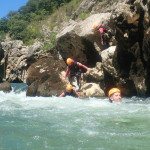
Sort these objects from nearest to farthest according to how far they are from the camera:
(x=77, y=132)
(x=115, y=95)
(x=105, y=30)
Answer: (x=77, y=132) → (x=115, y=95) → (x=105, y=30)

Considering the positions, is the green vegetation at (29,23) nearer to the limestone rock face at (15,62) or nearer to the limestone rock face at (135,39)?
the limestone rock face at (15,62)

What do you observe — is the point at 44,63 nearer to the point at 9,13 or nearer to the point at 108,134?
the point at 108,134

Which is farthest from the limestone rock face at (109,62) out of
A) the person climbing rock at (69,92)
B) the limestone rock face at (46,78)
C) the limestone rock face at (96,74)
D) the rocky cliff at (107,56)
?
the limestone rock face at (46,78)

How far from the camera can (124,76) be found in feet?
29.6

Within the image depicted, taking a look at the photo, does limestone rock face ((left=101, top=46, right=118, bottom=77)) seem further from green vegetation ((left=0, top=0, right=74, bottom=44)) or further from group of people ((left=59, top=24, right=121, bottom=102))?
green vegetation ((left=0, top=0, right=74, bottom=44))

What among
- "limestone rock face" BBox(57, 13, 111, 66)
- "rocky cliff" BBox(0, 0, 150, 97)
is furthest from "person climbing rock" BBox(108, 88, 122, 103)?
A: "limestone rock face" BBox(57, 13, 111, 66)

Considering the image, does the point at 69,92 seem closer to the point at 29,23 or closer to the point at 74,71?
the point at 74,71

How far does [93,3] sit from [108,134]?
22429mm

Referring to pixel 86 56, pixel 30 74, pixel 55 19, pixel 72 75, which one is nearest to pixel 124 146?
pixel 72 75

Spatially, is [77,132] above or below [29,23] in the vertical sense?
below

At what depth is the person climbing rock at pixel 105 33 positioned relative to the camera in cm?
1017

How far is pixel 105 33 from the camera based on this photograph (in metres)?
10.2

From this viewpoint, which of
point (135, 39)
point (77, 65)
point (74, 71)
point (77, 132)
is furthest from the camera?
point (74, 71)

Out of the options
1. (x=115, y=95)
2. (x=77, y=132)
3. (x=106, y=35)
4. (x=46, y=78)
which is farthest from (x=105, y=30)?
(x=77, y=132)
